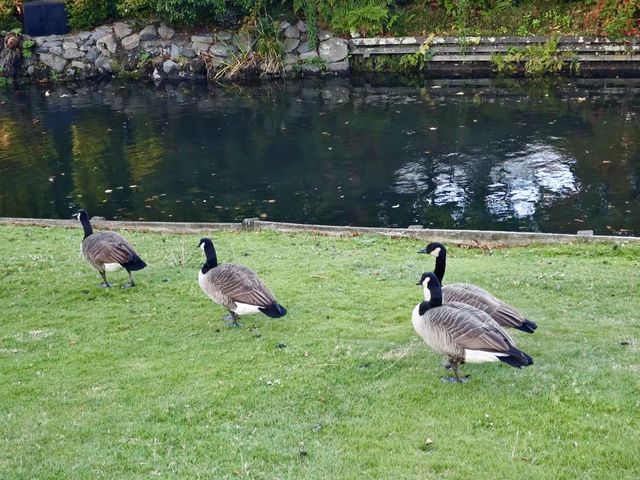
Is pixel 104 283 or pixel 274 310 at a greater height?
pixel 274 310

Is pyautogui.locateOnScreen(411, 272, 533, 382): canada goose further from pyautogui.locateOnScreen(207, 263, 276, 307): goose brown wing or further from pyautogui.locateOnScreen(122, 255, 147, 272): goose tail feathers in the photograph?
pyautogui.locateOnScreen(122, 255, 147, 272): goose tail feathers

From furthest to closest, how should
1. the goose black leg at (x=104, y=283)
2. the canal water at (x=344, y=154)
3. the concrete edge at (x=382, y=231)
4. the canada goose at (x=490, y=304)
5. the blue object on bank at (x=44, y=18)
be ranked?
the blue object on bank at (x=44, y=18) < the canal water at (x=344, y=154) < the concrete edge at (x=382, y=231) < the goose black leg at (x=104, y=283) < the canada goose at (x=490, y=304)

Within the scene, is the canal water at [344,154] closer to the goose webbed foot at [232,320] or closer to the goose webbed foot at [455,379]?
the goose webbed foot at [232,320]

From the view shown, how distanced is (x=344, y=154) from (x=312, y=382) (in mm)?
22312

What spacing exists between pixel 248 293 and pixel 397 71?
1485 inches

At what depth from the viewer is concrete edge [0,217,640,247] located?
795 inches

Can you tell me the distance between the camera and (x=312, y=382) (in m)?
11.2

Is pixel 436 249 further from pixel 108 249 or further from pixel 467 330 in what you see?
pixel 108 249

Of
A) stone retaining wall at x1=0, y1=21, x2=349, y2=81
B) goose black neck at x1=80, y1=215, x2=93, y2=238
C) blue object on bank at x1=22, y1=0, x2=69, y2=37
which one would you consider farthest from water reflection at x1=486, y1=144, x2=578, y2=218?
blue object on bank at x1=22, y1=0, x2=69, y2=37

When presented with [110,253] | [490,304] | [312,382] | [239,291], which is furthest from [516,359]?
[110,253]

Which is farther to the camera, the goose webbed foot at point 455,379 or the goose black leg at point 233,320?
the goose black leg at point 233,320

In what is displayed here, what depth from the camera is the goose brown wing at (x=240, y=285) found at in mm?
12984

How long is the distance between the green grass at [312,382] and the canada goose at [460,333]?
538 millimetres

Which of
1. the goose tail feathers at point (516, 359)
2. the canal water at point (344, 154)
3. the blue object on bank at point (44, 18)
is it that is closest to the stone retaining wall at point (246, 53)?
the blue object on bank at point (44, 18)
